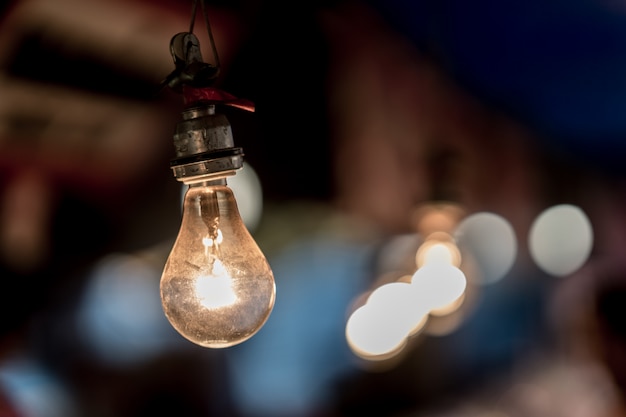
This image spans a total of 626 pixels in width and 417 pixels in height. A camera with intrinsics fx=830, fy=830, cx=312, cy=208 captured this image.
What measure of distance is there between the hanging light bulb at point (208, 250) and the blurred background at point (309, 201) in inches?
87.6

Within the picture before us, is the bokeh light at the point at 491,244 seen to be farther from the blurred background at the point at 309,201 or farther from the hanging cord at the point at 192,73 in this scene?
the hanging cord at the point at 192,73

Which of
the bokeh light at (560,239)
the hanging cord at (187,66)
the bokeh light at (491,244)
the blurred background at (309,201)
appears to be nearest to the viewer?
the hanging cord at (187,66)

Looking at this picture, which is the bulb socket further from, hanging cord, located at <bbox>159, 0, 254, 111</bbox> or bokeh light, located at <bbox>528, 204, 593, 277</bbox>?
bokeh light, located at <bbox>528, 204, 593, 277</bbox>

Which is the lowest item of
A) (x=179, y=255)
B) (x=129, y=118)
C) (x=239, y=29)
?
(x=179, y=255)

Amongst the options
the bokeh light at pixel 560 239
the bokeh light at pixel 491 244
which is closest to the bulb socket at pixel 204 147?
the bokeh light at pixel 491 244

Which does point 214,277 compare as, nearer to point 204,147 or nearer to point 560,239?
point 204,147

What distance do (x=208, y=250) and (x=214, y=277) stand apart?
0.16ft

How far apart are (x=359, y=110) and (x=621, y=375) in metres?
2.60

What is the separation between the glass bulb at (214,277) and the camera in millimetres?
1300

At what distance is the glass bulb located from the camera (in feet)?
4.26

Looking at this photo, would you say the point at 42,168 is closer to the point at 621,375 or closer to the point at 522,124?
the point at 621,375

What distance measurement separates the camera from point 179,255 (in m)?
1.34

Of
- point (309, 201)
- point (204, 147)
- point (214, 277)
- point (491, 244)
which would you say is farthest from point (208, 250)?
point (491, 244)

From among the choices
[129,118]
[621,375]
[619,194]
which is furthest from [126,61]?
[619,194]
